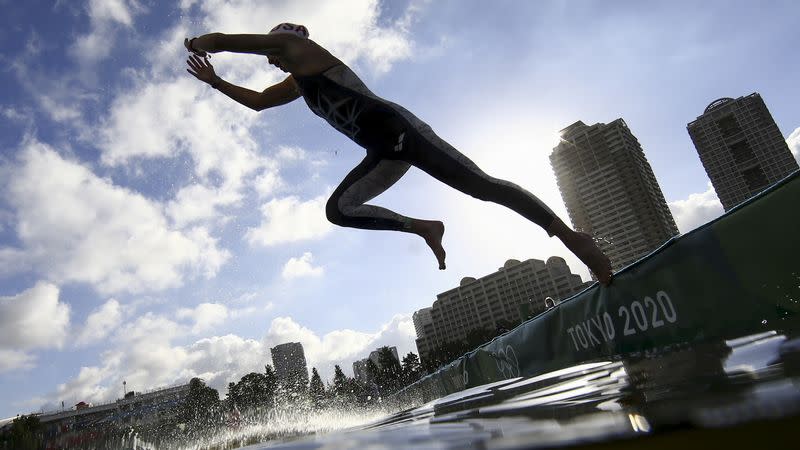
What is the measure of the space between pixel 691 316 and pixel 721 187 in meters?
124

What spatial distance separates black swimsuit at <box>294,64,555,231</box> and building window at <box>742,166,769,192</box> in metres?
121

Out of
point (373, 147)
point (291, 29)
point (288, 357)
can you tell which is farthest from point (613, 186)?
point (291, 29)

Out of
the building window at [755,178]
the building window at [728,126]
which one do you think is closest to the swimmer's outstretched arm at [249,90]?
the building window at [755,178]

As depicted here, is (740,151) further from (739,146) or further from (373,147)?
(373,147)

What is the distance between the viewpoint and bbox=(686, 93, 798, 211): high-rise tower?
330 ft

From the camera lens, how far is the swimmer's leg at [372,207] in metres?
3.28

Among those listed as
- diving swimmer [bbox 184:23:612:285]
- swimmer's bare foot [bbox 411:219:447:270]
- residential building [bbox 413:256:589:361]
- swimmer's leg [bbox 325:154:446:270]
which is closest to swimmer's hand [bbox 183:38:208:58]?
diving swimmer [bbox 184:23:612:285]

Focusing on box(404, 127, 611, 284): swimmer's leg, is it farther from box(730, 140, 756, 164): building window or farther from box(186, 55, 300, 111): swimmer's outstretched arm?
box(730, 140, 756, 164): building window

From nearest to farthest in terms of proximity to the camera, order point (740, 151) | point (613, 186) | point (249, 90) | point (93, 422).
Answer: point (249, 90) → point (93, 422) → point (740, 151) → point (613, 186)

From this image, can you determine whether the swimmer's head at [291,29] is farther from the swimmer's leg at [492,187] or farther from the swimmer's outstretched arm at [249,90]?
the swimmer's leg at [492,187]

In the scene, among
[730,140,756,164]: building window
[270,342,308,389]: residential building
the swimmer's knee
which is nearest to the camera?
the swimmer's knee

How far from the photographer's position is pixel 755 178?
10288 centimetres

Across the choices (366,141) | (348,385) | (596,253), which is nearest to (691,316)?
(596,253)

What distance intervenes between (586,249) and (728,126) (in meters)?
125
